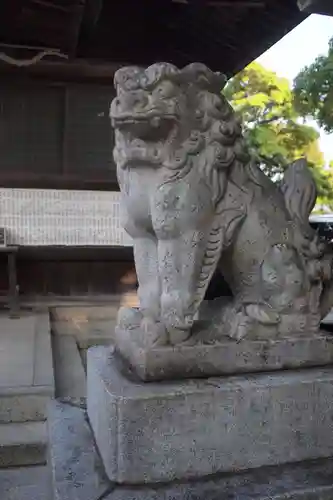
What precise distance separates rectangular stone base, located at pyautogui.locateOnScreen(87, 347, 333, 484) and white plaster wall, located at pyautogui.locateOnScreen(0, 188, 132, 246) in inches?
158

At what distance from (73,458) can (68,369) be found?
191cm

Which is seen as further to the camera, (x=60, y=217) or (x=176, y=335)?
(x=60, y=217)

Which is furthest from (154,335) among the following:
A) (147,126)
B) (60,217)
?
(60,217)

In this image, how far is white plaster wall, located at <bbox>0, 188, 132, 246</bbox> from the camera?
17.5 feet

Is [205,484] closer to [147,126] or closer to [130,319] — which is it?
[130,319]

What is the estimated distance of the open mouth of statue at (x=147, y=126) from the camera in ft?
4.57

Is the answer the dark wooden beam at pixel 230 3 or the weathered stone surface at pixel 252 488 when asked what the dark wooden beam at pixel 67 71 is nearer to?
the dark wooden beam at pixel 230 3

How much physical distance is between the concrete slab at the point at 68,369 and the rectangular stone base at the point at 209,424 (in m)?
1.20

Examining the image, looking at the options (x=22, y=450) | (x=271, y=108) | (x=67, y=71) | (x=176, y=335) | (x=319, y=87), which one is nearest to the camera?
(x=176, y=335)

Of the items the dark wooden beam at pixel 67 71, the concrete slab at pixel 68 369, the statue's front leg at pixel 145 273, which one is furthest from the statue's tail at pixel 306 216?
the dark wooden beam at pixel 67 71

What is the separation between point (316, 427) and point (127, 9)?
175 inches

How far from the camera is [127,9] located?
4906 mm

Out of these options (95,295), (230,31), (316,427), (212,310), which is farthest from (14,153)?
(316,427)

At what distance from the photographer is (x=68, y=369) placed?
11.0 ft
